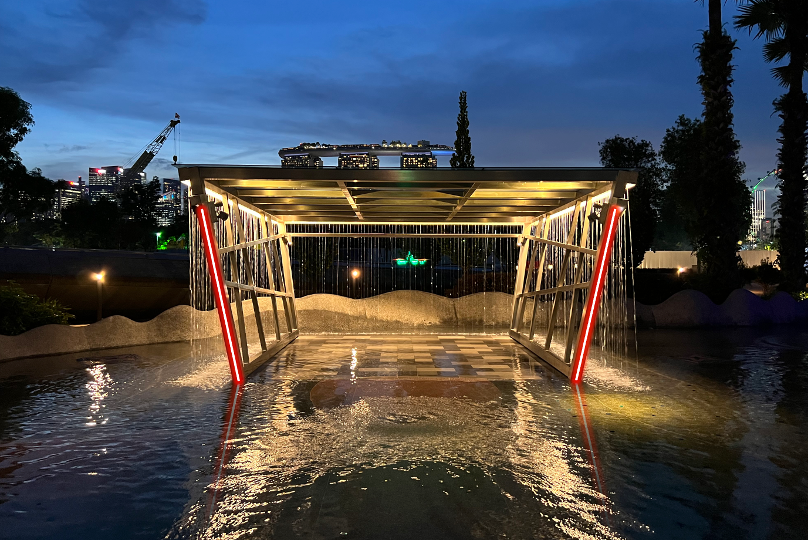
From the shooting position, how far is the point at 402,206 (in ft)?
47.5

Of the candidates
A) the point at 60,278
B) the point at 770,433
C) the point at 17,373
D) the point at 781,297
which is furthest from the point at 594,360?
the point at 60,278

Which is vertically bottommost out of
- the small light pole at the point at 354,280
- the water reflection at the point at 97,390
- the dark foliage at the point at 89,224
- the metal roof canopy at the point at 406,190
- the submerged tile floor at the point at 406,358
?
the submerged tile floor at the point at 406,358

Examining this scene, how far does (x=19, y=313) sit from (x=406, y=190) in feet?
28.0

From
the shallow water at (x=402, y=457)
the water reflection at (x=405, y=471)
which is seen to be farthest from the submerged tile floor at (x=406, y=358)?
the water reflection at (x=405, y=471)

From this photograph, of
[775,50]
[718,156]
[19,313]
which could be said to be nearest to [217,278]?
[19,313]

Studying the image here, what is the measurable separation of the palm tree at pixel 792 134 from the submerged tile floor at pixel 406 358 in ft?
44.2

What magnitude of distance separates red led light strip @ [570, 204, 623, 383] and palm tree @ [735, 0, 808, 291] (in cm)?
1770

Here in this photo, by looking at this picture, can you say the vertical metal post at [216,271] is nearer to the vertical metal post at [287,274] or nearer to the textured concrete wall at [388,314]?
the vertical metal post at [287,274]

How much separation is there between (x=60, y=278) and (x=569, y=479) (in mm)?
26756

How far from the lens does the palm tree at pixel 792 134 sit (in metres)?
23.8

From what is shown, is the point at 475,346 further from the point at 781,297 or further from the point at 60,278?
the point at 60,278

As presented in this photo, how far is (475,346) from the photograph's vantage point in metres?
15.9

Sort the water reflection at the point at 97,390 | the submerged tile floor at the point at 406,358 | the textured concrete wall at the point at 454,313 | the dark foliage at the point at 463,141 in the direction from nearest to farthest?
the water reflection at the point at 97,390 → the submerged tile floor at the point at 406,358 → the textured concrete wall at the point at 454,313 → the dark foliage at the point at 463,141

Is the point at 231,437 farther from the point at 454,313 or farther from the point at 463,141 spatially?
the point at 463,141
